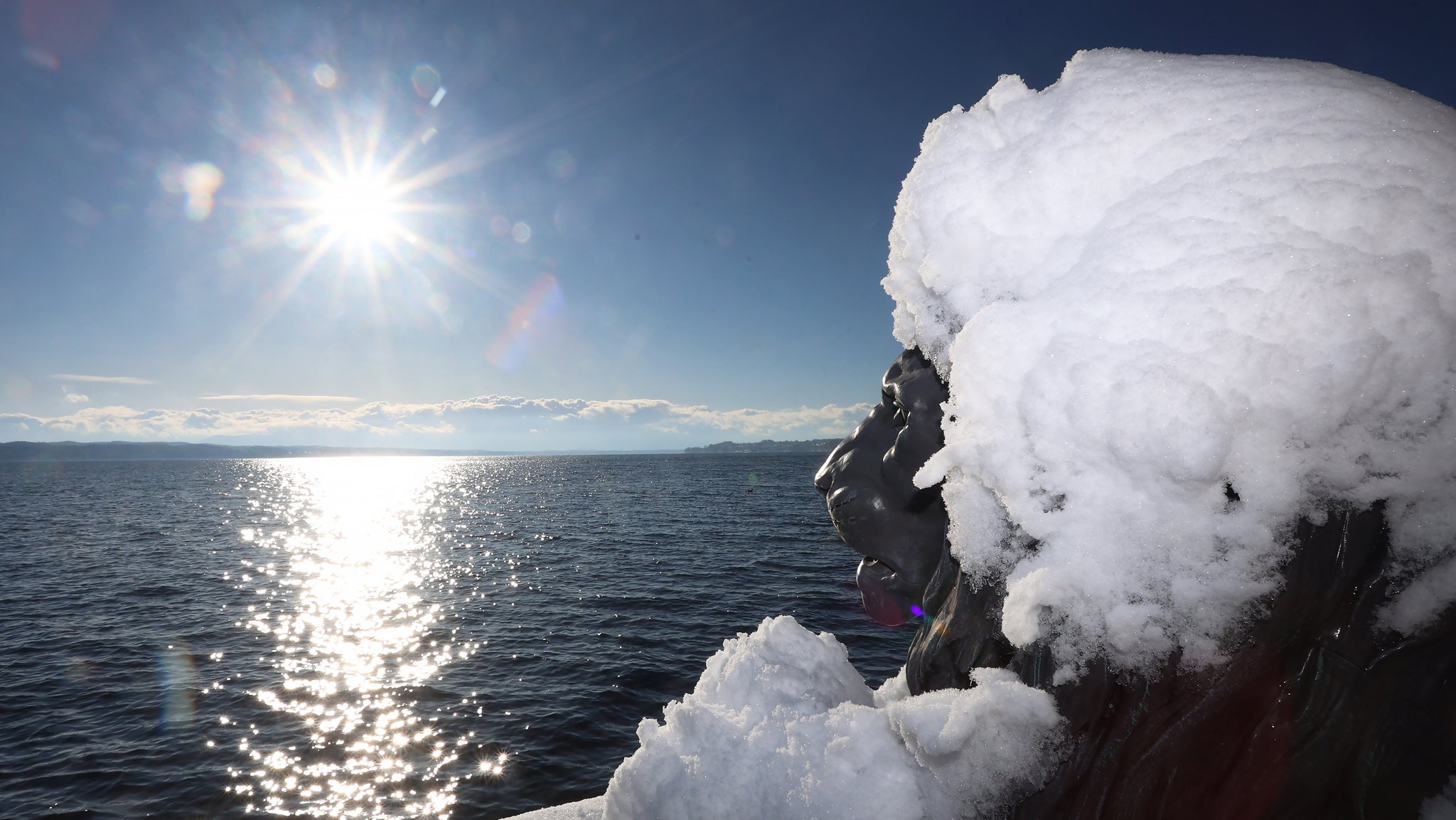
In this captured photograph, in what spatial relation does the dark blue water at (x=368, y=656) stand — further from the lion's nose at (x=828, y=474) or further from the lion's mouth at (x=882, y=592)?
the lion's nose at (x=828, y=474)

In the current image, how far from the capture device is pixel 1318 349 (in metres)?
2.27

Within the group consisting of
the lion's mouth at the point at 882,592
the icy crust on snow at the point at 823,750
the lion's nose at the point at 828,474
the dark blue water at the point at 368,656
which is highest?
the lion's nose at the point at 828,474

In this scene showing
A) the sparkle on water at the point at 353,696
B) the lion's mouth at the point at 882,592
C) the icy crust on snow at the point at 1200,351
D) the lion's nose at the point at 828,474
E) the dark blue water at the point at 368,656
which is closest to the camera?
the icy crust on snow at the point at 1200,351

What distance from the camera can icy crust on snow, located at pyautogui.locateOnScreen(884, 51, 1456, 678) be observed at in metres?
2.28

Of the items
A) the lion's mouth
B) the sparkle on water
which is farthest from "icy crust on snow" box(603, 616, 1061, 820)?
the sparkle on water

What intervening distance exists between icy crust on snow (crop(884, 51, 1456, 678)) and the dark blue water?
1347 centimetres

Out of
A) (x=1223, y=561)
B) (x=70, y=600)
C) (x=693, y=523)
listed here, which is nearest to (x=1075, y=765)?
(x=1223, y=561)

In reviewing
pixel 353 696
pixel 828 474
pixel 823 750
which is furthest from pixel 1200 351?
pixel 353 696

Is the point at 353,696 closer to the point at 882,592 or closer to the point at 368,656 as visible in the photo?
the point at 368,656

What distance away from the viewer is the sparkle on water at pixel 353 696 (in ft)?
41.1

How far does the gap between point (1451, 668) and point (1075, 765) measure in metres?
1.51

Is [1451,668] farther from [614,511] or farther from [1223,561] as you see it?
[614,511]

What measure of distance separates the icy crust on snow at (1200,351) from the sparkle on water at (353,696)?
14.2 metres

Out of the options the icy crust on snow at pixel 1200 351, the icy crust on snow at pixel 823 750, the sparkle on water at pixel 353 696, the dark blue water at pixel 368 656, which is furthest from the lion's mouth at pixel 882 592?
the sparkle on water at pixel 353 696
